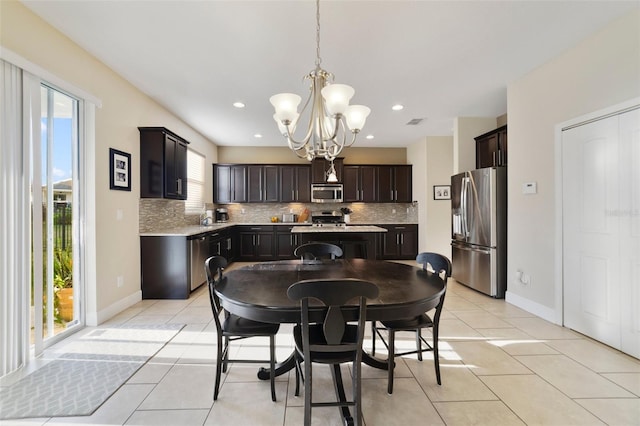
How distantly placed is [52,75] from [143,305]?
264cm

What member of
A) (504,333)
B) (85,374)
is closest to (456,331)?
(504,333)

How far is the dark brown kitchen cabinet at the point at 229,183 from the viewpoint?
6.82 meters

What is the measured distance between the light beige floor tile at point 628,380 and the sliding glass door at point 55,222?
4428mm

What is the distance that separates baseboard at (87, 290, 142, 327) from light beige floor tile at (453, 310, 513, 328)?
3.92 meters

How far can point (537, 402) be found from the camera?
1.83m

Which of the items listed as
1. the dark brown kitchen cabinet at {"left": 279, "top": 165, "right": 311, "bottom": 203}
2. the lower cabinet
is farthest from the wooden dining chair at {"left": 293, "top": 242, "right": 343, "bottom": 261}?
the dark brown kitchen cabinet at {"left": 279, "top": 165, "right": 311, "bottom": 203}

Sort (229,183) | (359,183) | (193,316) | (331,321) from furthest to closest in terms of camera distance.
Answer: (359,183) → (229,183) → (193,316) → (331,321)

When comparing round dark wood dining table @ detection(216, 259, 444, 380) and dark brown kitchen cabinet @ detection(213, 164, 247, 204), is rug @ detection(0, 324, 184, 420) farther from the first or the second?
dark brown kitchen cabinet @ detection(213, 164, 247, 204)

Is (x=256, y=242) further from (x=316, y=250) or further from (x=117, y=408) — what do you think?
(x=117, y=408)

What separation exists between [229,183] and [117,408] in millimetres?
5464

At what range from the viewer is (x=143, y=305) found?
3670mm

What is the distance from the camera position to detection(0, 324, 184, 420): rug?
1787 millimetres

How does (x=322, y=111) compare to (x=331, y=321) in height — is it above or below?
above

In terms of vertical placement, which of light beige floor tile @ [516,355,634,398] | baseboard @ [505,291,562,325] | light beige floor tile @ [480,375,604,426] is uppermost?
baseboard @ [505,291,562,325]
